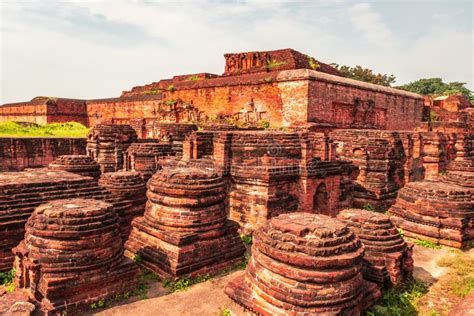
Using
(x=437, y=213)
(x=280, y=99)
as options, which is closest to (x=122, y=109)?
(x=280, y=99)

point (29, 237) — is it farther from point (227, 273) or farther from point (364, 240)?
point (364, 240)

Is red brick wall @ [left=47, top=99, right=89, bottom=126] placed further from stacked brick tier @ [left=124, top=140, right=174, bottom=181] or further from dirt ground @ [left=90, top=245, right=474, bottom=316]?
dirt ground @ [left=90, top=245, right=474, bottom=316]

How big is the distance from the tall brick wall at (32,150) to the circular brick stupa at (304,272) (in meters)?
11.8

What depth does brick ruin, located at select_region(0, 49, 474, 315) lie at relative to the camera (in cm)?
407

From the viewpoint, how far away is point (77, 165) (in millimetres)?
8695

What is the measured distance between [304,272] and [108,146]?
960 cm

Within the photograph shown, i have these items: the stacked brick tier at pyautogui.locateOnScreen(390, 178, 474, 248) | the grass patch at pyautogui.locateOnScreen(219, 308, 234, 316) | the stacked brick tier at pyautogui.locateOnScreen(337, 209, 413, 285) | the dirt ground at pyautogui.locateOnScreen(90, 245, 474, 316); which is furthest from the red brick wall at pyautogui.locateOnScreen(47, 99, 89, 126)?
the stacked brick tier at pyautogui.locateOnScreen(337, 209, 413, 285)

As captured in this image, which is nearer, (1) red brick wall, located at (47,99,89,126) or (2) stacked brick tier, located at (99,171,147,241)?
(2) stacked brick tier, located at (99,171,147,241)

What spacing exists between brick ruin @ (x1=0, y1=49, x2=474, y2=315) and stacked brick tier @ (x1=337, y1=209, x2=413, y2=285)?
2 cm

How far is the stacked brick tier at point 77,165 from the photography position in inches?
338

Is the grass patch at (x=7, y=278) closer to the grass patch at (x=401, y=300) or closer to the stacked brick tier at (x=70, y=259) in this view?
the stacked brick tier at (x=70, y=259)

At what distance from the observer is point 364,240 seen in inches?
219

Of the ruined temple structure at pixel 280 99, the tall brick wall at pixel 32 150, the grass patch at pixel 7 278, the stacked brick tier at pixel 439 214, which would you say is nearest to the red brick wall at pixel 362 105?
the ruined temple structure at pixel 280 99

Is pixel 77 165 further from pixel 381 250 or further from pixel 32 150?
pixel 381 250
